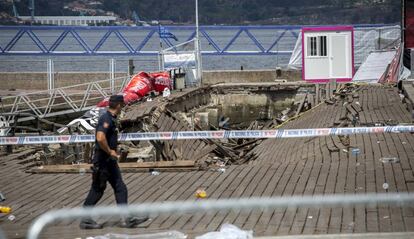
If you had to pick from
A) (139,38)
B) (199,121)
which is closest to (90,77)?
(199,121)

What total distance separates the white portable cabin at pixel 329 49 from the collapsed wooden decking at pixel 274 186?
13817 millimetres

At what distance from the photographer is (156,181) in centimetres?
1313

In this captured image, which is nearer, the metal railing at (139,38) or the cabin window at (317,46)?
the cabin window at (317,46)

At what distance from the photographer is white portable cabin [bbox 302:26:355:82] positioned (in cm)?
3119

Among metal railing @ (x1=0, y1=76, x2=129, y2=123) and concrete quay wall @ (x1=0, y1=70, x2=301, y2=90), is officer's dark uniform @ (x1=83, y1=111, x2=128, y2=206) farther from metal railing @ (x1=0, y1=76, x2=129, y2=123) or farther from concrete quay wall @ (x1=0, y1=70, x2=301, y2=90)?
concrete quay wall @ (x1=0, y1=70, x2=301, y2=90)

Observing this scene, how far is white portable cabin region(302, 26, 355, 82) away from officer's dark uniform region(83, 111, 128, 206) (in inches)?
861

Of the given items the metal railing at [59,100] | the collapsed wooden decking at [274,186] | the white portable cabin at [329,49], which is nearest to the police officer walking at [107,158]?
the collapsed wooden decking at [274,186]

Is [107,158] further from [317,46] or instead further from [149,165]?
[317,46]

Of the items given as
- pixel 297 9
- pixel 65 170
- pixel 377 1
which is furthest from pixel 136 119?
pixel 297 9

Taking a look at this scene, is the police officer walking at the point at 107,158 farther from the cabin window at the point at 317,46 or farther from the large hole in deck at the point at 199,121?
the cabin window at the point at 317,46

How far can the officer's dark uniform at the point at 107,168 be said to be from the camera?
996 cm

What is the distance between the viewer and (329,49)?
31141 millimetres

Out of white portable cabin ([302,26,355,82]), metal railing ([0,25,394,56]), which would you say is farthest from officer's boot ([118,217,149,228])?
metal railing ([0,25,394,56])

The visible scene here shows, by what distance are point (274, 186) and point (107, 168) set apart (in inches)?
121
